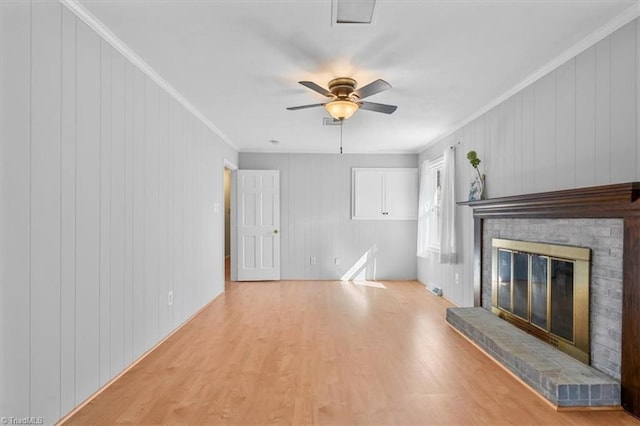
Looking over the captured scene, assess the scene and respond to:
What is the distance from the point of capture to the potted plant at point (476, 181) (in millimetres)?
3824

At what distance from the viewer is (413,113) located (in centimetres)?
408

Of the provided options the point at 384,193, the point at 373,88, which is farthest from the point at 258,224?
the point at 373,88

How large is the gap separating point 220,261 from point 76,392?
10.1ft

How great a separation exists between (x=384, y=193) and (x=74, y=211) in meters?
5.17

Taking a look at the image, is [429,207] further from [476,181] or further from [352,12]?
[352,12]

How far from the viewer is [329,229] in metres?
6.40

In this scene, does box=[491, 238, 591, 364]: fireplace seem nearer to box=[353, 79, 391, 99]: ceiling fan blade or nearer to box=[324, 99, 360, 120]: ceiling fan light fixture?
box=[353, 79, 391, 99]: ceiling fan blade

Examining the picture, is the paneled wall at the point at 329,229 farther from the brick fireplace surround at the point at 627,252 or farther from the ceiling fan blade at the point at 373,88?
the brick fireplace surround at the point at 627,252

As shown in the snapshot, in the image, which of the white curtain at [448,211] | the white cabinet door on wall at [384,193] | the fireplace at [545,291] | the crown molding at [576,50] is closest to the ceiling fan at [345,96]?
the crown molding at [576,50]

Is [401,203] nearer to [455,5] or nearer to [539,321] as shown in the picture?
[539,321]

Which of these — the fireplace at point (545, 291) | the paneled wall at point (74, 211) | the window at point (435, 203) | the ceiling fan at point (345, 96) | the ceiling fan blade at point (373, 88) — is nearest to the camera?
the paneled wall at point (74, 211)

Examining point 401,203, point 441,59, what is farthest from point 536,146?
point 401,203

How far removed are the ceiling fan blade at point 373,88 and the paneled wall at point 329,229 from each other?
348 centimetres

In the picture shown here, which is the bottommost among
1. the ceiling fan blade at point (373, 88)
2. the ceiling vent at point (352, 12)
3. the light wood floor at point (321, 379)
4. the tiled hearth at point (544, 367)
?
the light wood floor at point (321, 379)
